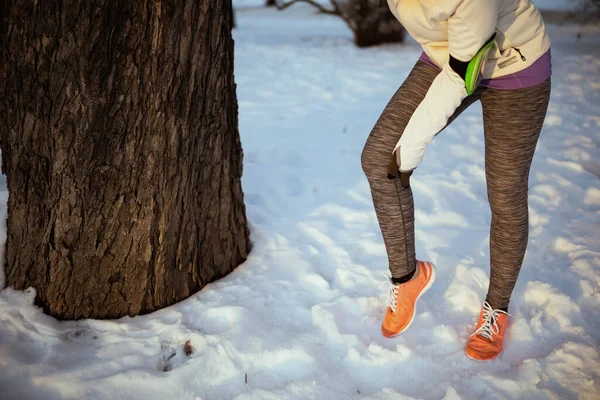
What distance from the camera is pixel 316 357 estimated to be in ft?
6.00

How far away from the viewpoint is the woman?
4.85 ft

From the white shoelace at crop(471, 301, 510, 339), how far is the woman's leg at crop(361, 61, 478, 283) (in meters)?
0.42

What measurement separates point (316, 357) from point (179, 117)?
1.01m

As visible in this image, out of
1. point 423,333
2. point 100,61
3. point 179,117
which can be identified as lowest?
point 423,333

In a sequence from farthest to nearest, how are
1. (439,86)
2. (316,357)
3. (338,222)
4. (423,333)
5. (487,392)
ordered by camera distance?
(338,222) → (423,333) → (316,357) → (487,392) → (439,86)

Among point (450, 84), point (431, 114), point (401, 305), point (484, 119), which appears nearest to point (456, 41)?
point (450, 84)

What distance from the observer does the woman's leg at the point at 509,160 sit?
164cm

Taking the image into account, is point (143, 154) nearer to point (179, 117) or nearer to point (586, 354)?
point (179, 117)

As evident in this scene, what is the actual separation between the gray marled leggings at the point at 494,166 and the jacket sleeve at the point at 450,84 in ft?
0.35

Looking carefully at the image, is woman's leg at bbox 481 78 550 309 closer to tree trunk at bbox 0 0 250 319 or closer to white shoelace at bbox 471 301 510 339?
white shoelace at bbox 471 301 510 339

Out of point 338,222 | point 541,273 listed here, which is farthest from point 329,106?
point 541,273

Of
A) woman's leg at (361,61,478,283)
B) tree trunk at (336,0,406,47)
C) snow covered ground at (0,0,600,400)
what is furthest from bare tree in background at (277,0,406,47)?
woman's leg at (361,61,478,283)

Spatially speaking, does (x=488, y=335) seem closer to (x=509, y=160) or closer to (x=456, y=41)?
(x=509, y=160)

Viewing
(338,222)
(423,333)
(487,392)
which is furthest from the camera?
(338,222)
